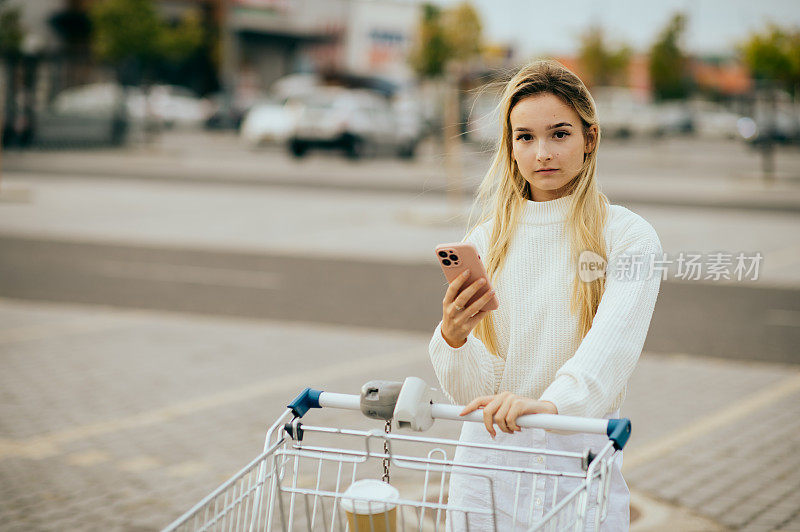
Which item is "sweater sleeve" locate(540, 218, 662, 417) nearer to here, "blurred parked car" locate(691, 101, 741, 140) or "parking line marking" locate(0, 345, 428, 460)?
"parking line marking" locate(0, 345, 428, 460)

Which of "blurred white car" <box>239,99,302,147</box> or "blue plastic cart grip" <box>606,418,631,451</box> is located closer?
"blue plastic cart grip" <box>606,418,631,451</box>

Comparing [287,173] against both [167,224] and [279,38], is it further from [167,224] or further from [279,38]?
[279,38]

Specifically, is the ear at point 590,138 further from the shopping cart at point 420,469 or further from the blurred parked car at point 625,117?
the blurred parked car at point 625,117

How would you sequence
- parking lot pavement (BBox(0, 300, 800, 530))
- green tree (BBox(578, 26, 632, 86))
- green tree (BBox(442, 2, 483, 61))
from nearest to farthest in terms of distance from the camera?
parking lot pavement (BBox(0, 300, 800, 530)) → green tree (BBox(442, 2, 483, 61)) → green tree (BBox(578, 26, 632, 86))

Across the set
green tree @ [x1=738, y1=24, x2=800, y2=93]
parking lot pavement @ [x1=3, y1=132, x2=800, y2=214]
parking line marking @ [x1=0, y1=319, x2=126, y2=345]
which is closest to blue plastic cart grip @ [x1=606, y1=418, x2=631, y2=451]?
parking line marking @ [x1=0, y1=319, x2=126, y2=345]

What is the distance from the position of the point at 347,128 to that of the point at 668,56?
30404 millimetres

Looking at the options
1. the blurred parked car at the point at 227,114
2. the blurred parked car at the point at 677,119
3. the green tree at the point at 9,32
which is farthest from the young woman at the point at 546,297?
the blurred parked car at the point at 677,119

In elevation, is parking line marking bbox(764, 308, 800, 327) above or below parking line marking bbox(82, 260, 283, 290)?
above

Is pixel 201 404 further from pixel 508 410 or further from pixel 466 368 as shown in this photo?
pixel 508 410

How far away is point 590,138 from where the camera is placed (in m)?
2.29

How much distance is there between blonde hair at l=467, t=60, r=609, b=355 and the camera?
2203 millimetres

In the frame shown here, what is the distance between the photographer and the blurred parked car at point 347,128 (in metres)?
27.4

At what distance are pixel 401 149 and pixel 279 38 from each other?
27447 mm

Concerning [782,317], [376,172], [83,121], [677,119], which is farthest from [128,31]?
[677,119]
